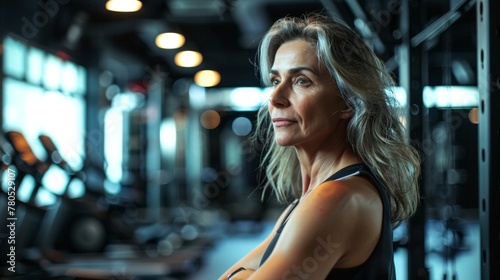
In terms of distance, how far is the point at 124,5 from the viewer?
200 inches

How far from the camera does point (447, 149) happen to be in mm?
4164

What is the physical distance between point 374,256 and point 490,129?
658 millimetres

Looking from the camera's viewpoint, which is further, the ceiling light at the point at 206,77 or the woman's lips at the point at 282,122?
the ceiling light at the point at 206,77

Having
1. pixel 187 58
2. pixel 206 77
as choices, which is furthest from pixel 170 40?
pixel 206 77

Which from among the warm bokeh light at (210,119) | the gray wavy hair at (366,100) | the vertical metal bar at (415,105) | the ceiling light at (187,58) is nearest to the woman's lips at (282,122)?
the gray wavy hair at (366,100)

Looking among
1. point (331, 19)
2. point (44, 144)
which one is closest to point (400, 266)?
point (44, 144)

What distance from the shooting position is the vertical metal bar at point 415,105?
2.78m

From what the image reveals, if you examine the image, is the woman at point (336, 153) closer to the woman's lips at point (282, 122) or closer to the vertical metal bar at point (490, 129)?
the woman's lips at point (282, 122)

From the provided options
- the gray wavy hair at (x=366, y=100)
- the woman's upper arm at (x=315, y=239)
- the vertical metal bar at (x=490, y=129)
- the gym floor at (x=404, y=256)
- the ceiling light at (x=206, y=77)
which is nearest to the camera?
the woman's upper arm at (x=315, y=239)

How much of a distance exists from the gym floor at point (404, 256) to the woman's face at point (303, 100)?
341 cm

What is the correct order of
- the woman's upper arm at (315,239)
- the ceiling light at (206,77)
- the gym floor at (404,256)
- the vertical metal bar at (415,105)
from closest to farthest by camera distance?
1. the woman's upper arm at (315,239)
2. the vertical metal bar at (415,105)
3. the gym floor at (404,256)
4. the ceiling light at (206,77)

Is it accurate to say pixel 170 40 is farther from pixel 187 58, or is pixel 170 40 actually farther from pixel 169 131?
pixel 169 131

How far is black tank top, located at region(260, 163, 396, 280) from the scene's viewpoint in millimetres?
1118

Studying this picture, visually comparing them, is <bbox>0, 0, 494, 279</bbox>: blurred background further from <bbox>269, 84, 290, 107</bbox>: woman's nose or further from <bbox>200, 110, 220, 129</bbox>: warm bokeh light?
<bbox>269, 84, 290, 107</bbox>: woman's nose
